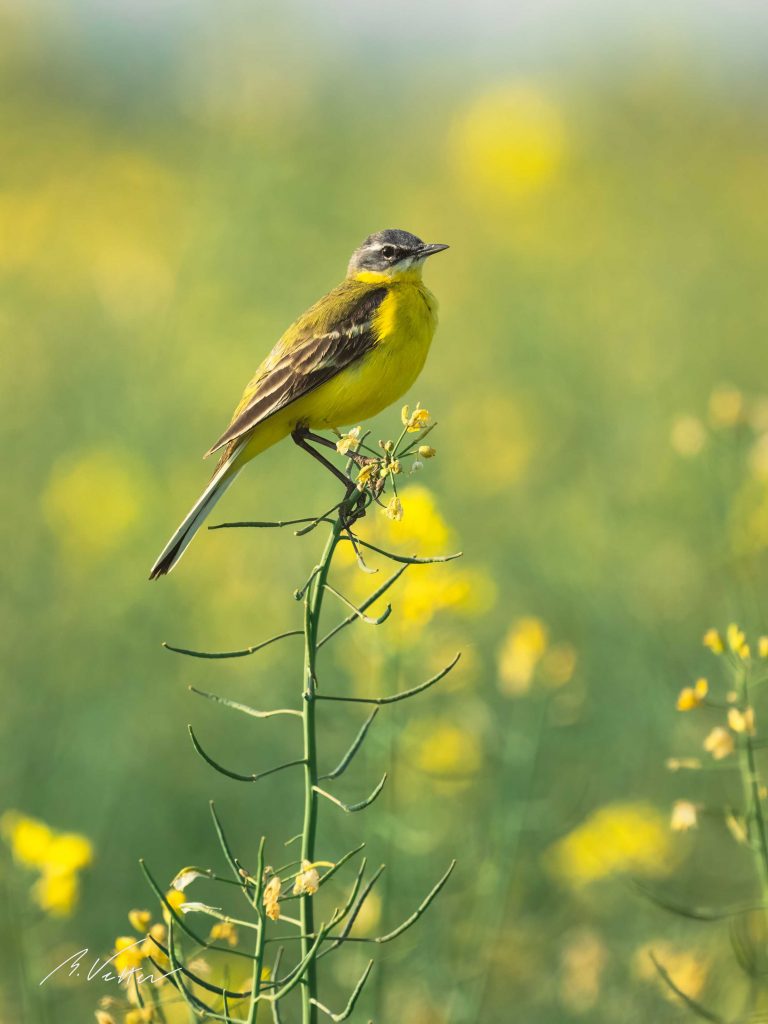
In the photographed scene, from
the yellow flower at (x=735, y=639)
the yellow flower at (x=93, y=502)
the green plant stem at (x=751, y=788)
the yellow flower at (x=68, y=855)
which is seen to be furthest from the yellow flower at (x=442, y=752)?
the yellow flower at (x=93, y=502)

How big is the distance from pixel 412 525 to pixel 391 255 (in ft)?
4.48

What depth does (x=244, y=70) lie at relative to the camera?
343 inches

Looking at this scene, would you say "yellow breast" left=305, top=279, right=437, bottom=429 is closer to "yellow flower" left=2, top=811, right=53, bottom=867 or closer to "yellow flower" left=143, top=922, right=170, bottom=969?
"yellow flower" left=2, top=811, right=53, bottom=867

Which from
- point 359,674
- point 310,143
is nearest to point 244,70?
point 310,143

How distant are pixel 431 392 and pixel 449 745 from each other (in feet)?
20.0

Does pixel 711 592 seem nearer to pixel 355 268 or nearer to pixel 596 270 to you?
pixel 355 268

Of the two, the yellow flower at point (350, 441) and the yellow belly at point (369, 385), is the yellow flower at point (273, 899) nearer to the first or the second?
the yellow flower at point (350, 441)

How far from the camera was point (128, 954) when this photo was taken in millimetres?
2188

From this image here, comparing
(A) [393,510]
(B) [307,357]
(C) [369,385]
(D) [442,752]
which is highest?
(B) [307,357]

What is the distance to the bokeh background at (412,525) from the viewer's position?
420 centimetres

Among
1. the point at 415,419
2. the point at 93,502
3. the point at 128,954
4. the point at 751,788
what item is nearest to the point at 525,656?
the point at 751,788

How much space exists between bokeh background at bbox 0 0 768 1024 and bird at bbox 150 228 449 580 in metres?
0.36

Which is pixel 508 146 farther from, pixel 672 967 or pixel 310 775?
pixel 310 775

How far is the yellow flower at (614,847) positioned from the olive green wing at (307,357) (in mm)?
1986
